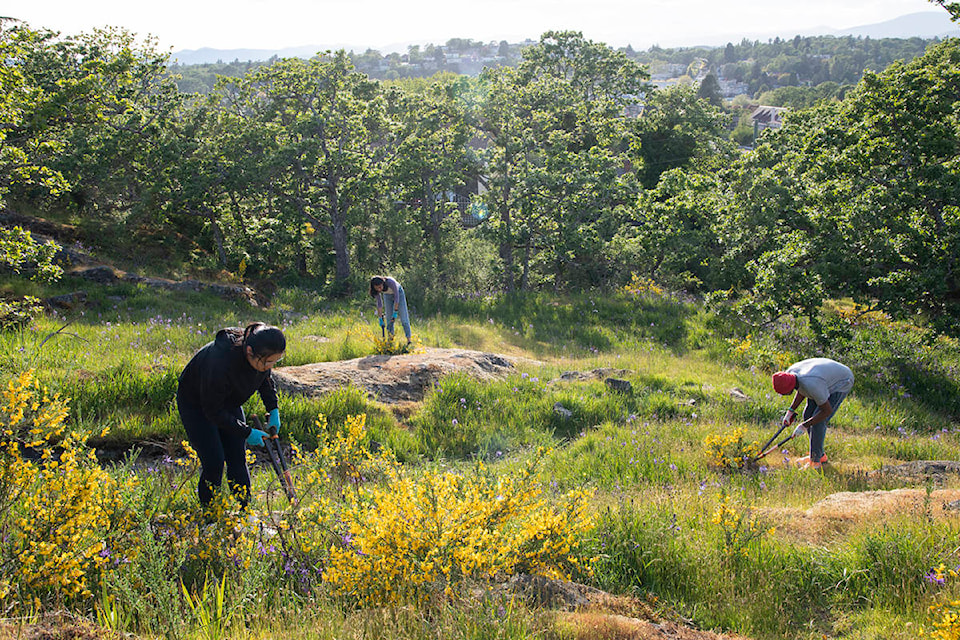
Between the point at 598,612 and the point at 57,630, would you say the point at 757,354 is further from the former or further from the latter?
the point at 57,630

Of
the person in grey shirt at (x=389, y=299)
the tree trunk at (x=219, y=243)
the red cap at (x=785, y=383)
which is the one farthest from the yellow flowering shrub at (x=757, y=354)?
the tree trunk at (x=219, y=243)

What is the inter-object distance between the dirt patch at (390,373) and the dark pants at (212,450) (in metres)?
2.78

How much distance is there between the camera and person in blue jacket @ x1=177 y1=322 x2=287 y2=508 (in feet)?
13.4

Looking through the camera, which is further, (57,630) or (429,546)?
(429,546)

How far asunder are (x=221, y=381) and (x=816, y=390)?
6.16m

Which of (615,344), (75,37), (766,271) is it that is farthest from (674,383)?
(75,37)

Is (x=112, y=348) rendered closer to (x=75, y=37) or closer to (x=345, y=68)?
(x=345, y=68)

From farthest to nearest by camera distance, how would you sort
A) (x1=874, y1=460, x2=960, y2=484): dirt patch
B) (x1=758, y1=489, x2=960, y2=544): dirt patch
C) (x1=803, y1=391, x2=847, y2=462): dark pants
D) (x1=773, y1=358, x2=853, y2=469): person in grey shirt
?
(x1=803, y1=391, x2=847, y2=462): dark pants
(x1=773, y1=358, x2=853, y2=469): person in grey shirt
(x1=874, y1=460, x2=960, y2=484): dirt patch
(x1=758, y1=489, x2=960, y2=544): dirt patch

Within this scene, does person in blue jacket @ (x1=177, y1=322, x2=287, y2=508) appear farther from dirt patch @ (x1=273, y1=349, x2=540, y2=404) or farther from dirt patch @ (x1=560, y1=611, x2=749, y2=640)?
dirt patch @ (x1=273, y1=349, x2=540, y2=404)

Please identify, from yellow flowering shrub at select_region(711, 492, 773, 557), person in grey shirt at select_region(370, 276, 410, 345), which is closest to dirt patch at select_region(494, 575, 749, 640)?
yellow flowering shrub at select_region(711, 492, 773, 557)

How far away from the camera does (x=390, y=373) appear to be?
8.57 metres

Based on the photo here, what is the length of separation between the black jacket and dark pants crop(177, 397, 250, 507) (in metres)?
0.08

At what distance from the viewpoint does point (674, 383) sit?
9664mm

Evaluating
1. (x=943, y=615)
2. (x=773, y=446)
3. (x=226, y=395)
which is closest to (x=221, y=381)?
(x=226, y=395)
